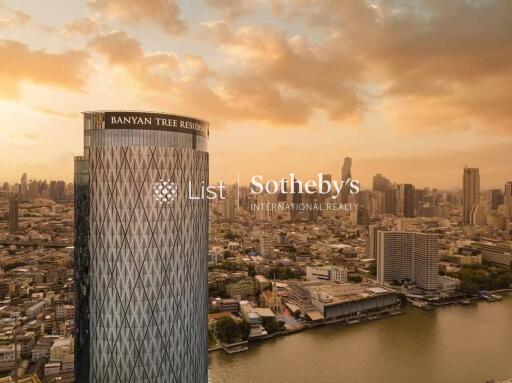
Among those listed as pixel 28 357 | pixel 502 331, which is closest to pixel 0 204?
pixel 28 357

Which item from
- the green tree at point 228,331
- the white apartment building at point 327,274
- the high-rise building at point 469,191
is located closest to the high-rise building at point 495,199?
the high-rise building at point 469,191

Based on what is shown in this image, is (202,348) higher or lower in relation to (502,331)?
higher

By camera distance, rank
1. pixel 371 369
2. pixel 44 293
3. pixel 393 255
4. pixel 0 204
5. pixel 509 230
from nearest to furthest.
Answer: pixel 371 369 → pixel 44 293 → pixel 0 204 → pixel 393 255 → pixel 509 230

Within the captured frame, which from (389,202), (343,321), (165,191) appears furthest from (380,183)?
(165,191)

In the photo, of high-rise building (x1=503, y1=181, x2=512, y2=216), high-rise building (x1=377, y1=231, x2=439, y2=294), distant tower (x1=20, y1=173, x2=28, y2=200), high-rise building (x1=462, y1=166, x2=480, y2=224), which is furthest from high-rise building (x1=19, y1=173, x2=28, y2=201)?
high-rise building (x1=503, y1=181, x2=512, y2=216)

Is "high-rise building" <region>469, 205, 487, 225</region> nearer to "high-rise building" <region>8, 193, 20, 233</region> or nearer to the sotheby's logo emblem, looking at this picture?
"high-rise building" <region>8, 193, 20, 233</region>

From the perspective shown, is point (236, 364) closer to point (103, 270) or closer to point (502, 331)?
point (103, 270)

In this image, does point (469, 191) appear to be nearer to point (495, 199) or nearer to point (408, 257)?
point (495, 199)
